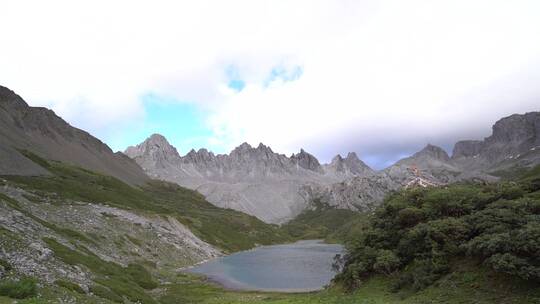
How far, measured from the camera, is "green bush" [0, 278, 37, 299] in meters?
30.0

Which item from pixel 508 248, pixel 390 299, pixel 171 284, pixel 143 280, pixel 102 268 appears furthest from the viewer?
pixel 171 284

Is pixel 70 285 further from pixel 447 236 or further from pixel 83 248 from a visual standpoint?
pixel 83 248

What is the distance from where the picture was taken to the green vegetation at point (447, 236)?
108 ft

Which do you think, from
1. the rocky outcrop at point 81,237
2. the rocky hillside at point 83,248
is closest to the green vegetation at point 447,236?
the rocky hillside at point 83,248

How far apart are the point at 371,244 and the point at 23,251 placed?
4026cm

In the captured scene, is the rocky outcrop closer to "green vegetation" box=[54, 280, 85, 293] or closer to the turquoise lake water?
"green vegetation" box=[54, 280, 85, 293]

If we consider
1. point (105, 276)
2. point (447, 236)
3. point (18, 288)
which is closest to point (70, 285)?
point (18, 288)

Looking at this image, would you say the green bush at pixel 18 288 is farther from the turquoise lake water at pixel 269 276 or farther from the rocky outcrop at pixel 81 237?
the turquoise lake water at pixel 269 276

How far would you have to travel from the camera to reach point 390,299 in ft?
133

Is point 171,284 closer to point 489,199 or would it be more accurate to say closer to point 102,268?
point 102,268

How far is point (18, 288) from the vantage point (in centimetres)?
3117

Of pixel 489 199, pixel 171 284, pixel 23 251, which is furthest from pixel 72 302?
pixel 171 284

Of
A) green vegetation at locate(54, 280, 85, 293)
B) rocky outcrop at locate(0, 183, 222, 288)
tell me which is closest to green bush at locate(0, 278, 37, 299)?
rocky outcrop at locate(0, 183, 222, 288)

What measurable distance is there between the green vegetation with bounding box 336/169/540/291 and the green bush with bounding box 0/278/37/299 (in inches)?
1308
